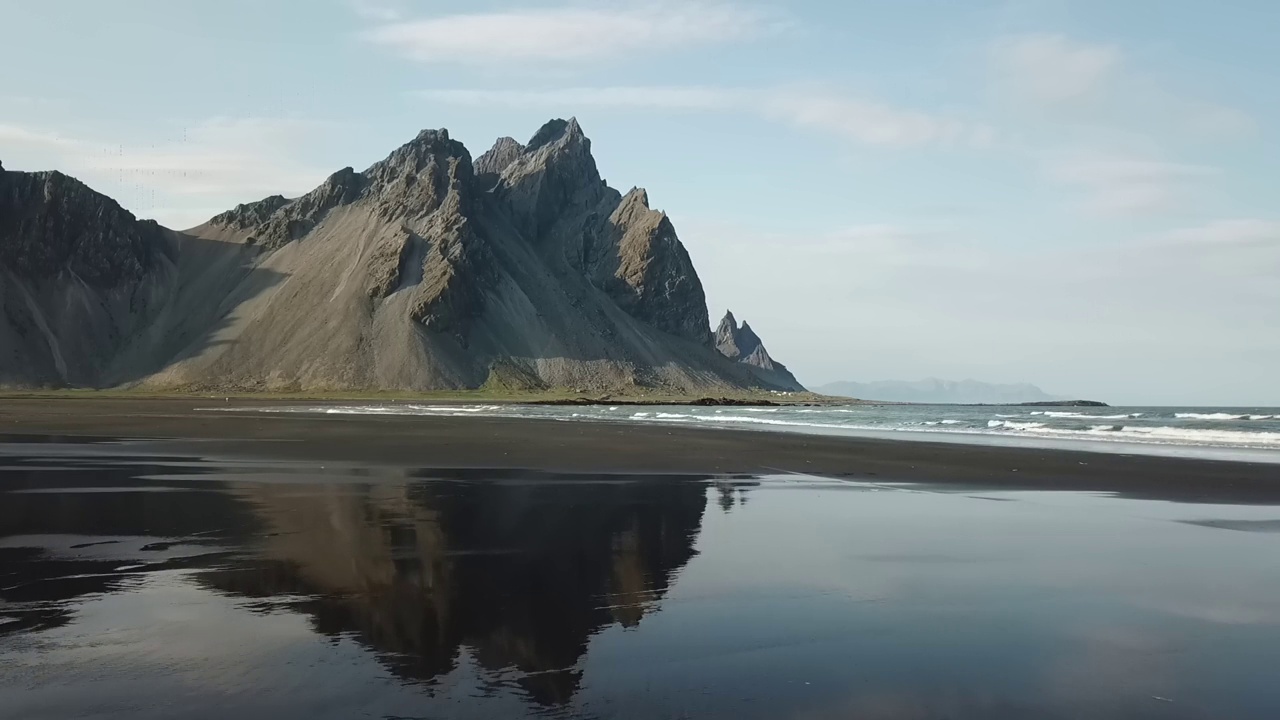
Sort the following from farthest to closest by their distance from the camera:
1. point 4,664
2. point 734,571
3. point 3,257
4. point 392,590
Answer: point 3,257 → point 734,571 → point 392,590 → point 4,664

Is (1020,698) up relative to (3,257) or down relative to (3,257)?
down

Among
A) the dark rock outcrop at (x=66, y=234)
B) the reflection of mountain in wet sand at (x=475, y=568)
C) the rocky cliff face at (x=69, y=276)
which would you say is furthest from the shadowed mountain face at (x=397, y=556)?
the dark rock outcrop at (x=66, y=234)

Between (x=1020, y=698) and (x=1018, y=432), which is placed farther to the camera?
(x=1018, y=432)

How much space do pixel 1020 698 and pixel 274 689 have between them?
19.3 feet

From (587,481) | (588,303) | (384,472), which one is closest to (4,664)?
(587,481)

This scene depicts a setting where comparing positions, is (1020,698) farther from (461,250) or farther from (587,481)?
(461,250)

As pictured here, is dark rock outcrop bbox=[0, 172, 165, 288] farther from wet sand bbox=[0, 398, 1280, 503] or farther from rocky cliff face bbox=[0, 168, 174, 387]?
wet sand bbox=[0, 398, 1280, 503]

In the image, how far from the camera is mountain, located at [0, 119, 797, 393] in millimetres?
155500

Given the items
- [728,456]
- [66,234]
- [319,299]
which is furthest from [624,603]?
[66,234]

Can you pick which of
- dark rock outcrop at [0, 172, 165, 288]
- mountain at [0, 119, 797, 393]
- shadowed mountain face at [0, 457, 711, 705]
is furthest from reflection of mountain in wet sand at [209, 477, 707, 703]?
dark rock outcrop at [0, 172, 165, 288]

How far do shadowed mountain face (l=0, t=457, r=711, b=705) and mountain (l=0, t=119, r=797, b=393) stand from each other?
438 ft

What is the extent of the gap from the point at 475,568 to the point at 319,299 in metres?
166

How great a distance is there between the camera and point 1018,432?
54781 mm

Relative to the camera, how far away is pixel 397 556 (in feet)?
43.4
